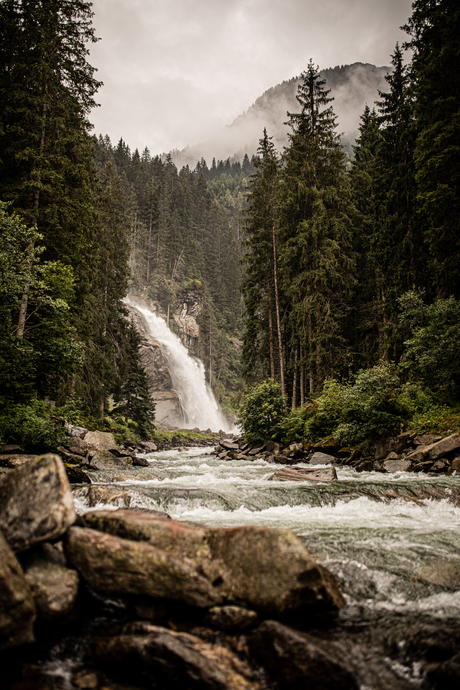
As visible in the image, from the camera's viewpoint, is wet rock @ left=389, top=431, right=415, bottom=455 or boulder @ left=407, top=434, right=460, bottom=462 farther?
wet rock @ left=389, top=431, right=415, bottom=455

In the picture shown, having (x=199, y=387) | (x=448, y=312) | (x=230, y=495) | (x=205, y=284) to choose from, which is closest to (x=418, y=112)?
(x=448, y=312)

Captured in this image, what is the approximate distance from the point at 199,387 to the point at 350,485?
45021 mm

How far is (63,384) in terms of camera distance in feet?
45.4

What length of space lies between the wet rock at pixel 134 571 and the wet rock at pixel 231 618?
0.35 feet

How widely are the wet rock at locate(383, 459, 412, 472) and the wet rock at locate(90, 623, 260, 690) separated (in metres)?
9.25

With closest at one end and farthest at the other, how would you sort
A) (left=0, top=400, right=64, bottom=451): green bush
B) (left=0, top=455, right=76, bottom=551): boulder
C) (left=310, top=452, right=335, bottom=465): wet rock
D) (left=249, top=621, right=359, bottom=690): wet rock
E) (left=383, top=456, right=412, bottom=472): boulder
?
1. (left=249, top=621, right=359, bottom=690): wet rock
2. (left=0, top=455, right=76, bottom=551): boulder
3. (left=0, top=400, right=64, bottom=451): green bush
4. (left=383, top=456, right=412, bottom=472): boulder
5. (left=310, top=452, right=335, bottom=465): wet rock

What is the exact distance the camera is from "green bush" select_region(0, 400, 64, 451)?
9.45 metres

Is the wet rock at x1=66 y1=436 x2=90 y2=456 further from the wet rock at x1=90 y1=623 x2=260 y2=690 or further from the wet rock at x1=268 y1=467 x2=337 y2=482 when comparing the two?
the wet rock at x1=90 y1=623 x2=260 y2=690

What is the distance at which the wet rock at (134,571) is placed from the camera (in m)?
3.12

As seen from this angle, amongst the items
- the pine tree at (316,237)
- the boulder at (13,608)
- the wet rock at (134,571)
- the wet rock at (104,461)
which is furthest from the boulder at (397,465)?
the boulder at (13,608)

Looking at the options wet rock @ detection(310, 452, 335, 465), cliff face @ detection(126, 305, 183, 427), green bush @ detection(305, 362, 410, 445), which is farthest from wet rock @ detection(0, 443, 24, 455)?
cliff face @ detection(126, 305, 183, 427)

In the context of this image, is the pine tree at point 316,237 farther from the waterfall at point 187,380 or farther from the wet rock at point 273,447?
the waterfall at point 187,380

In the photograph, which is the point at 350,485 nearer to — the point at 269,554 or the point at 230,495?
the point at 230,495

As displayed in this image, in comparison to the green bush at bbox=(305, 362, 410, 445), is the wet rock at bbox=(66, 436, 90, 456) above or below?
below
